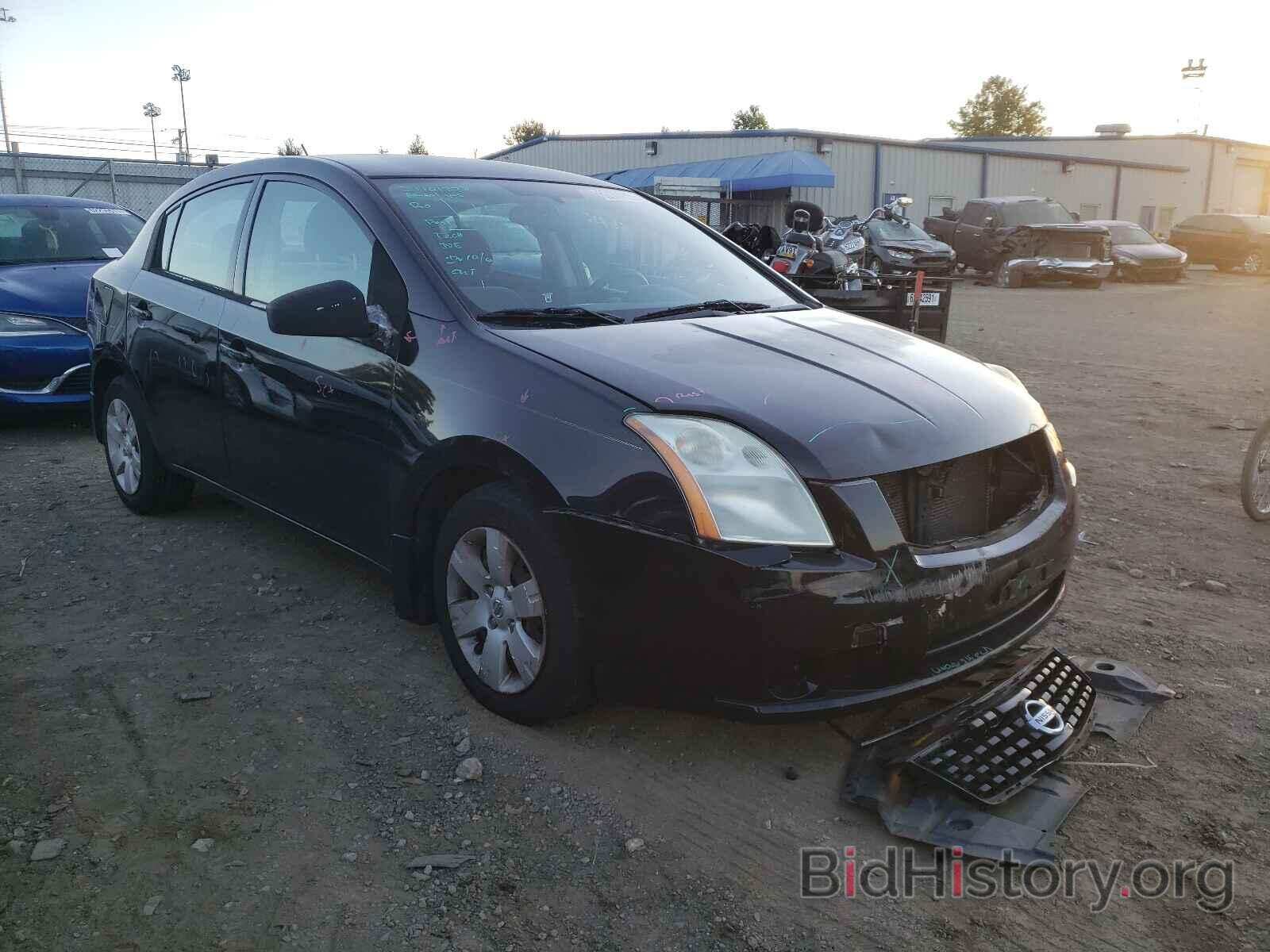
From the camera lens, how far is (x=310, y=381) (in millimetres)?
3480

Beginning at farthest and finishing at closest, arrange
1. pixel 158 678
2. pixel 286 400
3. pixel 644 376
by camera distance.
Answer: pixel 286 400 → pixel 158 678 → pixel 644 376

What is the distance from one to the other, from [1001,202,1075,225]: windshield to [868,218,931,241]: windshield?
2.56m

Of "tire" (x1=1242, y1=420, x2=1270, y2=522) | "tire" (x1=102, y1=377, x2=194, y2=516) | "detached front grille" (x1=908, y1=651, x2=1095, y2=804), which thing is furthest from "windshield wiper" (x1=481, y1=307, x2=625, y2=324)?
"tire" (x1=1242, y1=420, x2=1270, y2=522)

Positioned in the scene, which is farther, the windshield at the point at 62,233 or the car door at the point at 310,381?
the windshield at the point at 62,233

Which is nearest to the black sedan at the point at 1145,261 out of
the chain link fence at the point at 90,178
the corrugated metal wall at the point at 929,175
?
the corrugated metal wall at the point at 929,175

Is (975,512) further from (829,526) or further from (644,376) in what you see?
(644,376)

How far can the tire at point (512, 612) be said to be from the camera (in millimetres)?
2707

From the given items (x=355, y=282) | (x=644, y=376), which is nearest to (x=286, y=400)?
(x=355, y=282)

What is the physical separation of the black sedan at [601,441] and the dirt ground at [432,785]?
337 millimetres

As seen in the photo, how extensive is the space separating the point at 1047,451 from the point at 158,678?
2955 millimetres

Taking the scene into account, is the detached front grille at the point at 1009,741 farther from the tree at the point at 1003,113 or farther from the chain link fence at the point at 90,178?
the tree at the point at 1003,113

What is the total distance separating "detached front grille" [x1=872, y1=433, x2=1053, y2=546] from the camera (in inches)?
103

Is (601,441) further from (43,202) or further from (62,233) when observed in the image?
(43,202)

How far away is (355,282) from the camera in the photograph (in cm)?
340
